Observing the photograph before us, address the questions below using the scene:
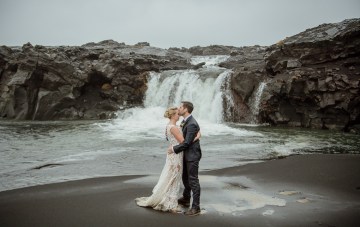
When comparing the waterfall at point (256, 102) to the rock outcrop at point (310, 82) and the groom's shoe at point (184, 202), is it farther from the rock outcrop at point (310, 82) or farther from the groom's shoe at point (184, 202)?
the groom's shoe at point (184, 202)

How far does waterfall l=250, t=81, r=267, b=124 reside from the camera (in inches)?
1051

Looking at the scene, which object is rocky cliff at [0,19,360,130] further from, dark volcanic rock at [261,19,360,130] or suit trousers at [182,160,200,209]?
suit trousers at [182,160,200,209]

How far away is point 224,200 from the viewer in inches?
307

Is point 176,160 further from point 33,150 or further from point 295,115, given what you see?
point 295,115

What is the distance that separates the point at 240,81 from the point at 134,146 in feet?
45.7

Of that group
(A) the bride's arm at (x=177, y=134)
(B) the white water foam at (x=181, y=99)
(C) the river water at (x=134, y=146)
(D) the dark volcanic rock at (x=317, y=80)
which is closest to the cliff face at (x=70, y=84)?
(B) the white water foam at (x=181, y=99)

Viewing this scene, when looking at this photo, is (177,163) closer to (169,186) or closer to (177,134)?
(169,186)

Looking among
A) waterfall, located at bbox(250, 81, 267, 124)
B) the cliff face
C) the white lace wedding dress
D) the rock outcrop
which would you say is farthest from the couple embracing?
the cliff face

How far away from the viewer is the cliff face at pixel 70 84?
32.2 m

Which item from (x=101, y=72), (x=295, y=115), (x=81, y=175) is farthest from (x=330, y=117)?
(x=101, y=72)

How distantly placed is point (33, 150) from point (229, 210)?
39.2 feet

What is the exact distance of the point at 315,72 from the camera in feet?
79.9

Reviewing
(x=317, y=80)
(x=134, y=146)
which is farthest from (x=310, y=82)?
(x=134, y=146)

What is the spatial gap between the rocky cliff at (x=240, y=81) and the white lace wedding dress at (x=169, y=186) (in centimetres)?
1919
